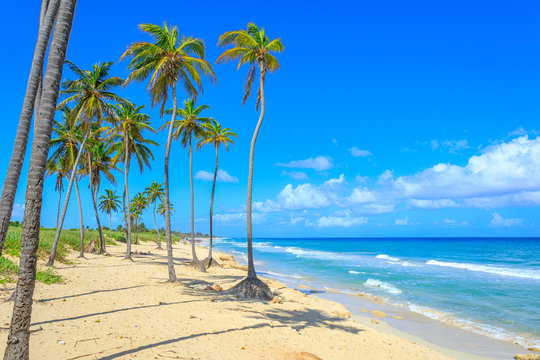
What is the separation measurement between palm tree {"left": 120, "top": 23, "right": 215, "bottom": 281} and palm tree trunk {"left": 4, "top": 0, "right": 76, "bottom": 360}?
9.16m

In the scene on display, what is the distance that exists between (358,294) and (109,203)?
147 feet

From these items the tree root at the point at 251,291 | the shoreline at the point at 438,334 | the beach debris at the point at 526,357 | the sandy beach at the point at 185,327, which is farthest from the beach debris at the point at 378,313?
the beach debris at the point at 526,357

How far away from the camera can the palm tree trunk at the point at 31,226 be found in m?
4.13

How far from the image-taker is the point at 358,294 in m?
17.7

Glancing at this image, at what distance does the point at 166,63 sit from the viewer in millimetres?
13656

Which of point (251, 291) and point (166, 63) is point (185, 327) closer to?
point (251, 291)

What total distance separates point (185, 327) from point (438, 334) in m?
8.80

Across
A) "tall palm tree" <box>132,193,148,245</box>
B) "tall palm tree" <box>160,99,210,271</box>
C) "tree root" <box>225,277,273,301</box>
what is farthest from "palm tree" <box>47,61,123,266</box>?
"tall palm tree" <box>132,193,148,245</box>

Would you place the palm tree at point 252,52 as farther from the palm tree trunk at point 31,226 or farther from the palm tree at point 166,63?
the palm tree trunk at point 31,226

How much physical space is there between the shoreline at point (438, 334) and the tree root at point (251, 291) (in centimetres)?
361

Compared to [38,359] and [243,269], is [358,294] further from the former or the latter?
[38,359]

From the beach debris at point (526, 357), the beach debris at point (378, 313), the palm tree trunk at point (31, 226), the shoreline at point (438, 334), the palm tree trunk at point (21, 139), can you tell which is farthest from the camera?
the beach debris at point (378, 313)

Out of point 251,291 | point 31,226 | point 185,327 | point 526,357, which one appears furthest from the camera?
point 251,291

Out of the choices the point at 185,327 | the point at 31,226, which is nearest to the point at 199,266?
the point at 185,327
